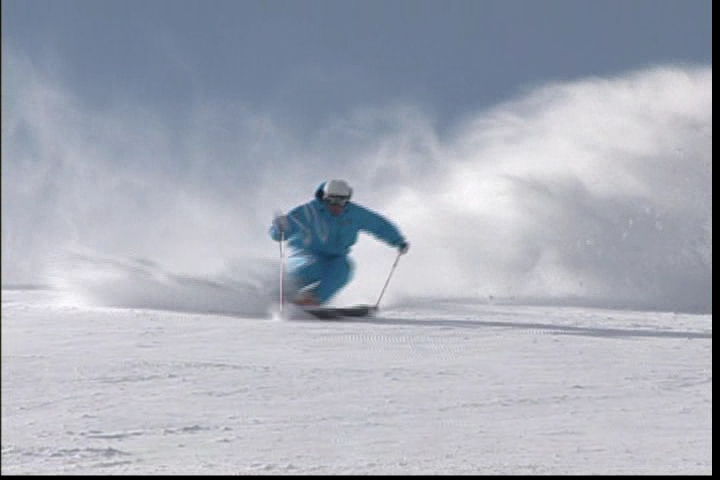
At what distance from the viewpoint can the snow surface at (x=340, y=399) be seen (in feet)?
13.6

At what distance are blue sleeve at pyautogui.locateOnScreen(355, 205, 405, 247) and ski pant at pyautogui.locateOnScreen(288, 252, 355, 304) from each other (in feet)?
1.16

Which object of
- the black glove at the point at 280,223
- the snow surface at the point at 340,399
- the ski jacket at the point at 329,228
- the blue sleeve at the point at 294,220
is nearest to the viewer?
the snow surface at the point at 340,399

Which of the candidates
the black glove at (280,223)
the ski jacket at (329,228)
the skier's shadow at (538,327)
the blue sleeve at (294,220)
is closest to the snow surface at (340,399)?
the skier's shadow at (538,327)

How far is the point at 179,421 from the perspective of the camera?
15.2ft

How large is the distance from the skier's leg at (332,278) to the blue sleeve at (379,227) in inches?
14.4

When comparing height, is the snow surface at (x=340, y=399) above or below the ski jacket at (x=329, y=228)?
below

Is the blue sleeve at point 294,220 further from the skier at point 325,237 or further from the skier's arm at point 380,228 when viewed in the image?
the skier's arm at point 380,228

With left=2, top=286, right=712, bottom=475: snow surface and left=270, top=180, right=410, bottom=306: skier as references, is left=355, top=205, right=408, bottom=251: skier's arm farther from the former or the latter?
left=2, top=286, right=712, bottom=475: snow surface

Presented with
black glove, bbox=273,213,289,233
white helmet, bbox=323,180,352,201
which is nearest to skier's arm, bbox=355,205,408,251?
white helmet, bbox=323,180,352,201

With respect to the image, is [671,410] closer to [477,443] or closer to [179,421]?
[477,443]

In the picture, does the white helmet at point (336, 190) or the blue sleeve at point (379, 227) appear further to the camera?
the blue sleeve at point (379, 227)

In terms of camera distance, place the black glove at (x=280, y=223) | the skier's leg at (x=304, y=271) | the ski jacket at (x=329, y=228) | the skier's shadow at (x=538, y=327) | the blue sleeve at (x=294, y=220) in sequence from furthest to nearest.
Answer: the skier's leg at (x=304, y=271) → the ski jacket at (x=329, y=228) → the blue sleeve at (x=294, y=220) → the black glove at (x=280, y=223) → the skier's shadow at (x=538, y=327)

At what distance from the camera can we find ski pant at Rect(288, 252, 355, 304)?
34.8ft

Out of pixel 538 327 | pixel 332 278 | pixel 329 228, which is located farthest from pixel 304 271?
pixel 538 327
